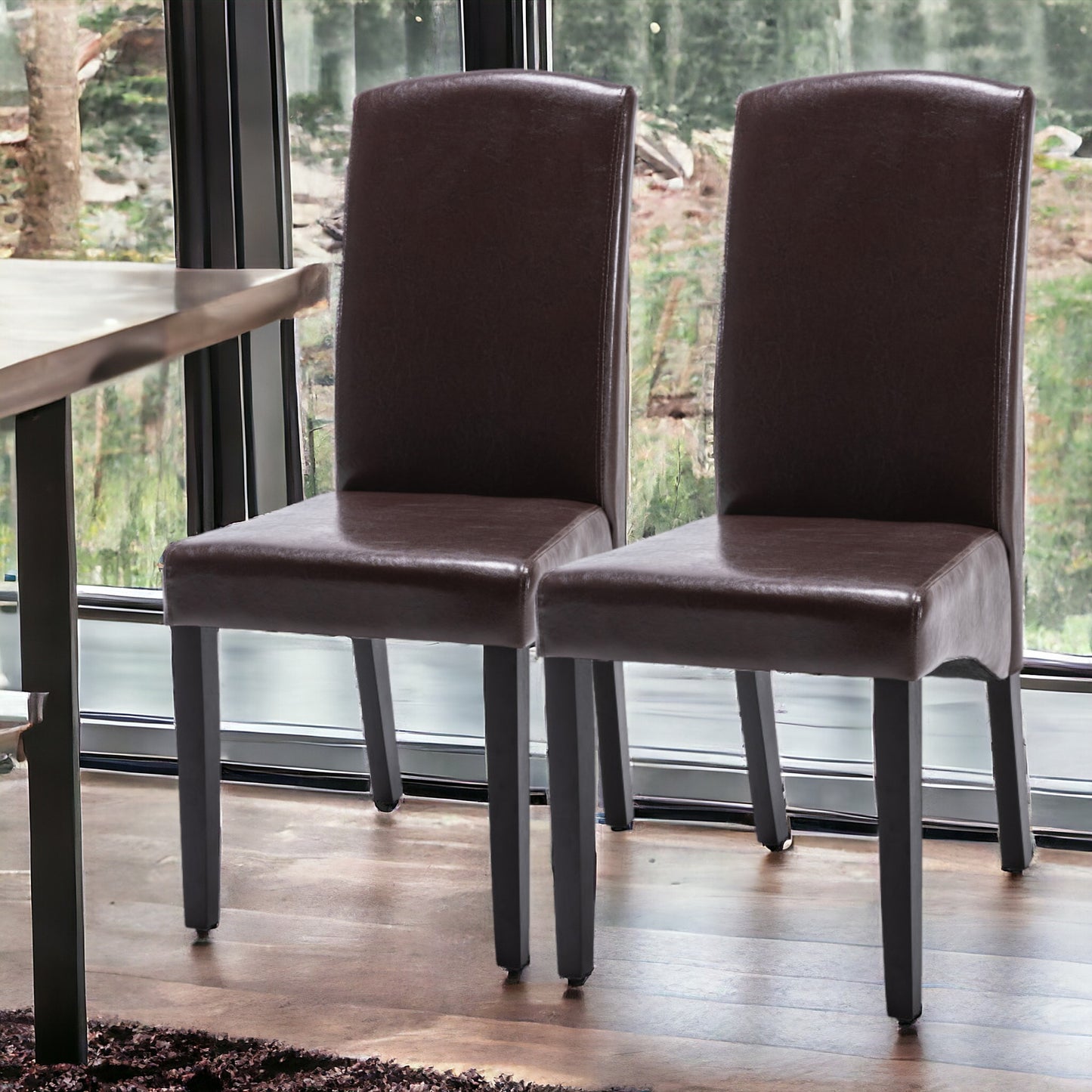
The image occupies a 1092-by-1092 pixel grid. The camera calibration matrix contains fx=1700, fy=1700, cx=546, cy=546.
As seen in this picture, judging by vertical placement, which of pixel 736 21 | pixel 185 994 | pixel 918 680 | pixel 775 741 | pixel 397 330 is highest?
pixel 736 21

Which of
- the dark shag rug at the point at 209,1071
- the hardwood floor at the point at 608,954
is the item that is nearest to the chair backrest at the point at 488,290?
the hardwood floor at the point at 608,954

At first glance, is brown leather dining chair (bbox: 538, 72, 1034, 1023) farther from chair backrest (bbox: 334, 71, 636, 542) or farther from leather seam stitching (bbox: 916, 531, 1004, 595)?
chair backrest (bbox: 334, 71, 636, 542)

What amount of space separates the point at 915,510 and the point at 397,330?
0.72 m

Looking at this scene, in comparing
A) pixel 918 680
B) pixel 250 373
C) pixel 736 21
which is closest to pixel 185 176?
pixel 250 373

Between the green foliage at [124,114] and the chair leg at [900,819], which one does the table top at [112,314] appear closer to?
the green foliage at [124,114]

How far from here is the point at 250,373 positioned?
9.14ft

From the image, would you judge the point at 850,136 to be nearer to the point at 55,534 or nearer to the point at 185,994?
the point at 55,534

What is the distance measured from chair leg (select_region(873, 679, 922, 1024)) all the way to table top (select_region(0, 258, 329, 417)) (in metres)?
0.81

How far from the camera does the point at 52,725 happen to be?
1.75 meters

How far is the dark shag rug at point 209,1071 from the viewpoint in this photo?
172 centimetres

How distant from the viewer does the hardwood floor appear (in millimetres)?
1789

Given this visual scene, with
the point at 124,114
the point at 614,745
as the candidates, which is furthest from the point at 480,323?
the point at 124,114

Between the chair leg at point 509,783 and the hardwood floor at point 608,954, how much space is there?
8 cm

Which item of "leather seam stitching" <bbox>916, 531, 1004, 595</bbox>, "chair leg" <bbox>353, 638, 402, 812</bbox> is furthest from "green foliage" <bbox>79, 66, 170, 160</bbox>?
"leather seam stitching" <bbox>916, 531, 1004, 595</bbox>
